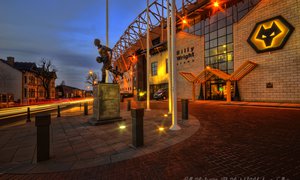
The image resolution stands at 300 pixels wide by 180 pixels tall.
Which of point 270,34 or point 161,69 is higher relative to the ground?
point 270,34

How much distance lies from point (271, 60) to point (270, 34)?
2.88 meters

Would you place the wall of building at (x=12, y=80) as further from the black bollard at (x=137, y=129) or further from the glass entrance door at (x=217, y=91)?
the glass entrance door at (x=217, y=91)

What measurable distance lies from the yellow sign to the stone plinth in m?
17.6

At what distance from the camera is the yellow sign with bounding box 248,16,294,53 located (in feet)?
48.0

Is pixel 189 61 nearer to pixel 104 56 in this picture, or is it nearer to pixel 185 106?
pixel 185 106

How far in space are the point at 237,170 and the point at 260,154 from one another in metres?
1.15

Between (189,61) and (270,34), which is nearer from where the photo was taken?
(270,34)

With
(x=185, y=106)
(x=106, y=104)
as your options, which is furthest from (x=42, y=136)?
(x=185, y=106)

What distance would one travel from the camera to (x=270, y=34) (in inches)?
615

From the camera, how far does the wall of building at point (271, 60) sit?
46.5 ft

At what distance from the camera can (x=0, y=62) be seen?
104 feet

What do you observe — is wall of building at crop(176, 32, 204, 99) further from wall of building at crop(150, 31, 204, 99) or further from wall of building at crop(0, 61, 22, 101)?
wall of building at crop(0, 61, 22, 101)

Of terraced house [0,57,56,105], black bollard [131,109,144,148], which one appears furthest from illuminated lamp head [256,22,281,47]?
terraced house [0,57,56,105]

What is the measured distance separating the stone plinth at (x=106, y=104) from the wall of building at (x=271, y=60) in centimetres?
1690
